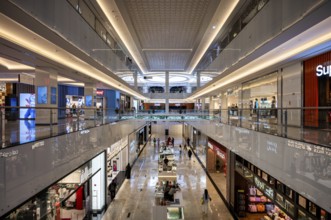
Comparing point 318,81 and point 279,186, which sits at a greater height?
point 318,81

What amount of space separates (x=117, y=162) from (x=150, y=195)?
3.75 m

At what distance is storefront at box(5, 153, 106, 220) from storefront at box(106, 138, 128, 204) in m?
2.26

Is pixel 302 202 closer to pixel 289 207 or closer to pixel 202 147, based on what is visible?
pixel 289 207

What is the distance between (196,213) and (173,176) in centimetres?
221

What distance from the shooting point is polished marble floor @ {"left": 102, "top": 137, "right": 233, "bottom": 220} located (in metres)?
10.0

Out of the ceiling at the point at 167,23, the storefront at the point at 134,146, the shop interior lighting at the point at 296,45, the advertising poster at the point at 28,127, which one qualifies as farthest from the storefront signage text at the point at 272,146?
the storefront at the point at 134,146

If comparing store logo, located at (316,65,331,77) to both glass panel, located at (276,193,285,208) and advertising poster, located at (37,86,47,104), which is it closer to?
glass panel, located at (276,193,285,208)

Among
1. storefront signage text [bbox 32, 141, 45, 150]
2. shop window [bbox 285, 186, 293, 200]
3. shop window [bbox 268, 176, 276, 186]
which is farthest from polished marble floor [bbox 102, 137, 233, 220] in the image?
storefront signage text [bbox 32, 141, 45, 150]

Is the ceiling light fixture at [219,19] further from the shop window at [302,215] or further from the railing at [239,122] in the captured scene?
the shop window at [302,215]

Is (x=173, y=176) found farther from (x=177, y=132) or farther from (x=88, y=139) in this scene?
(x=177, y=132)

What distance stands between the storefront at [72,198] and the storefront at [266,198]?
18.4 ft

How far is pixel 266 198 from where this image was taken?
934 cm

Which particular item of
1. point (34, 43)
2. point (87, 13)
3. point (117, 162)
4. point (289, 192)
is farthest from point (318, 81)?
point (117, 162)

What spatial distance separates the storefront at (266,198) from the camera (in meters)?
4.98
